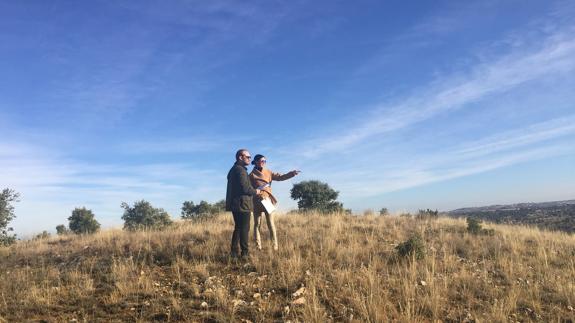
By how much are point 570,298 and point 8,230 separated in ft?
70.7

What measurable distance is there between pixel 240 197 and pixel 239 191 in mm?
128

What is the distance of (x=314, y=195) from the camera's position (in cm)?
2600

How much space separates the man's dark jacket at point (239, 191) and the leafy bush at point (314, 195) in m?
17.6

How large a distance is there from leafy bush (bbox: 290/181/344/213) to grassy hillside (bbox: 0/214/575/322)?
14771 mm

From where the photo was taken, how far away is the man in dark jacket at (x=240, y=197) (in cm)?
806

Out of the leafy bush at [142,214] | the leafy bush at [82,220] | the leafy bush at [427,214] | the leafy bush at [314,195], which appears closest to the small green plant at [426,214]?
the leafy bush at [427,214]

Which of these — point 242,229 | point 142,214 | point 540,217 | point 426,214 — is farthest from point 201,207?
point 540,217

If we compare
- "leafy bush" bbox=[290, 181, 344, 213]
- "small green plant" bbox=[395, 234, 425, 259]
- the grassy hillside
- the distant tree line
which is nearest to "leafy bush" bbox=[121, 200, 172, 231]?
the distant tree line

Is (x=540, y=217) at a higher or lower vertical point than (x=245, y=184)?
lower

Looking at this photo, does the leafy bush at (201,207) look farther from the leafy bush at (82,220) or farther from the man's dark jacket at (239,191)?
the man's dark jacket at (239,191)

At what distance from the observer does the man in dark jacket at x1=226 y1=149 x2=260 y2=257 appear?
26.5 feet

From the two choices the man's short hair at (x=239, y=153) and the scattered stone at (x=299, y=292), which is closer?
the scattered stone at (x=299, y=292)

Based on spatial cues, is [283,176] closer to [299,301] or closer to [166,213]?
[299,301]

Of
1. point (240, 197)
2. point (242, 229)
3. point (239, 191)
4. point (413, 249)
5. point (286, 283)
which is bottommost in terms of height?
point (286, 283)
